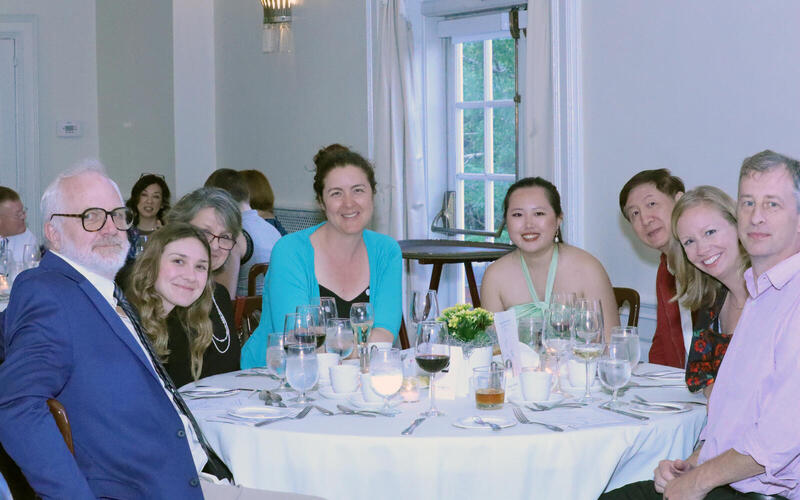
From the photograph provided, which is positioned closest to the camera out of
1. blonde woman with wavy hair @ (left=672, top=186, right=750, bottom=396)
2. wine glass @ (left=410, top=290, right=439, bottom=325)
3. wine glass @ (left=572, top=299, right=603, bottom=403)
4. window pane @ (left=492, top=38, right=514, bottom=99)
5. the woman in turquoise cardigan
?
wine glass @ (left=572, top=299, right=603, bottom=403)

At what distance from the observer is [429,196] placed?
6.73 meters

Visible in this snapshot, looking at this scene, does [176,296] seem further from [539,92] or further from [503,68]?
[503,68]

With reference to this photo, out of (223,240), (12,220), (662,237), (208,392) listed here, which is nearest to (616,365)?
(208,392)

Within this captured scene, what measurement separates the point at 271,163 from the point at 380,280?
4569mm

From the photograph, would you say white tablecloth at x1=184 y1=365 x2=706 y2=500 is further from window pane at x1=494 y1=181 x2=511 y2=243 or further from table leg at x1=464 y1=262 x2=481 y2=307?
window pane at x1=494 y1=181 x2=511 y2=243

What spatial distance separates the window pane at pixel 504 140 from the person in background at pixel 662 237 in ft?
6.59

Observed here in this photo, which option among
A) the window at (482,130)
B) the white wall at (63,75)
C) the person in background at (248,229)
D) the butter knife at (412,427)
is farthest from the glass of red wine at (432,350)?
the white wall at (63,75)

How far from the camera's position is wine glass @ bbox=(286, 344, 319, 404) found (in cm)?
264

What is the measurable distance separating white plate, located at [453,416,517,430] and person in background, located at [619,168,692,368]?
4.72 ft

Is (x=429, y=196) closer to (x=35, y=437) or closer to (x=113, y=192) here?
(x=113, y=192)

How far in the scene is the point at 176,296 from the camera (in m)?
3.13

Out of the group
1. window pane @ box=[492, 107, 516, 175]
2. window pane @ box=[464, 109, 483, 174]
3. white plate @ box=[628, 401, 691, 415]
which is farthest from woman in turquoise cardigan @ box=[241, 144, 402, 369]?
window pane @ box=[464, 109, 483, 174]

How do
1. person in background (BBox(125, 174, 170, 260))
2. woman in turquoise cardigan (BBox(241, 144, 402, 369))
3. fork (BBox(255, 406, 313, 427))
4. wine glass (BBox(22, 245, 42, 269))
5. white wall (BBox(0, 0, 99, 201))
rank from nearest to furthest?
fork (BBox(255, 406, 313, 427)), woman in turquoise cardigan (BBox(241, 144, 402, 369)), wine glass (BBox(22, 245, 42, 269)), person in background (BBox(125, 174, 170, 260)), white wall (BBox(0, 0, 99, 201))

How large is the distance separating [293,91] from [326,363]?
5.20 meters
